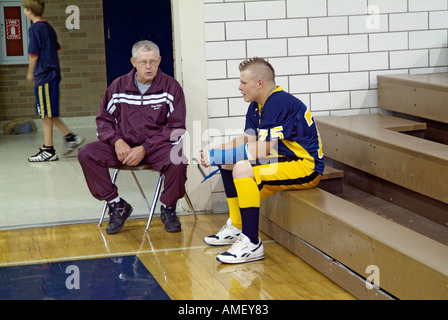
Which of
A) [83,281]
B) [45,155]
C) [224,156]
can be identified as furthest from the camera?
[45,155]

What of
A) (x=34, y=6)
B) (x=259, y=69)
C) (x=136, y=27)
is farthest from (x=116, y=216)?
(x=136, y=27)

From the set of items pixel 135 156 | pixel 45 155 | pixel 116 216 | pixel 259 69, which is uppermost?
pixel 259 69

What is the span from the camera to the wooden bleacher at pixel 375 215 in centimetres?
324

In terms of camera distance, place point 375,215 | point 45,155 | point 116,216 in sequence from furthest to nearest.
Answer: point 45,155 → point 116,216 → point 375,215

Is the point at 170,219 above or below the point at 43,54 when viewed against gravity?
below

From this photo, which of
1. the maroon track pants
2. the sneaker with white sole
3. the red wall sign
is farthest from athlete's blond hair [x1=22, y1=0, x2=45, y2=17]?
the maroon track pants

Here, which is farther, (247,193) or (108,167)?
(108,167)

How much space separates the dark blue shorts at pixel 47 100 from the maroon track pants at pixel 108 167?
2.50 metres

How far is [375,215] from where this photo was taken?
12.9 ft

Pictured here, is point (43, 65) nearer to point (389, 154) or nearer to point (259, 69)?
point (259, 69)

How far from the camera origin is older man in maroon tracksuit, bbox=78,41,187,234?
5059mm

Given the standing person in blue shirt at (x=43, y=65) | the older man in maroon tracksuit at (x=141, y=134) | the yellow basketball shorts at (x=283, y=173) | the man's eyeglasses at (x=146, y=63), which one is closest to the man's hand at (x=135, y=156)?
the older man in maroon tracksuit at (x=141, y=134)

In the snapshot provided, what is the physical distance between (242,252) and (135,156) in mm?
1154

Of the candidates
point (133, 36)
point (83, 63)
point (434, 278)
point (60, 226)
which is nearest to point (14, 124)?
point (83, 63)
